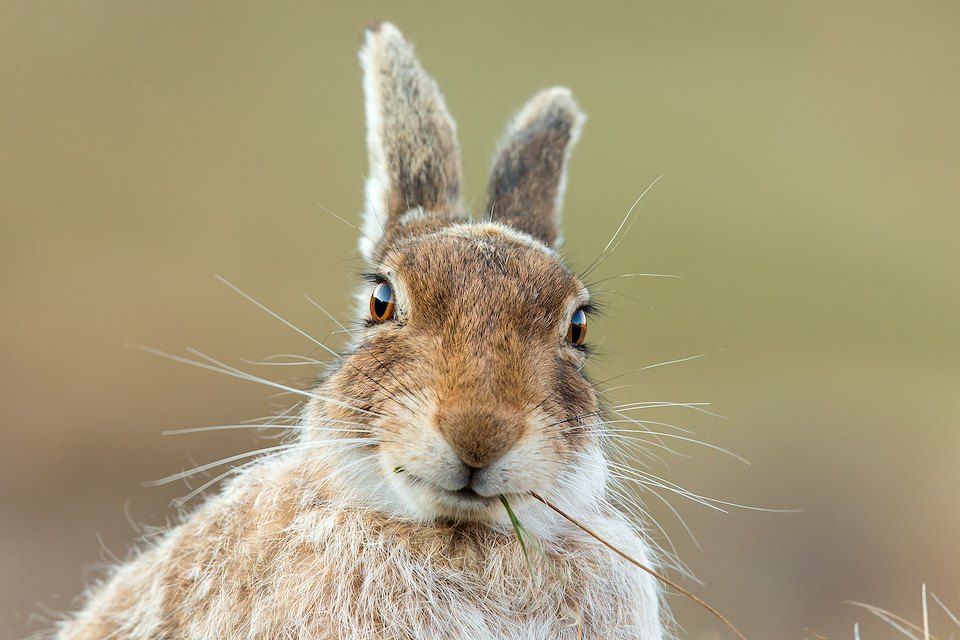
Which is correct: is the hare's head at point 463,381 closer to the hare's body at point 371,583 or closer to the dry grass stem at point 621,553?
the dry grass stem at point 621,553

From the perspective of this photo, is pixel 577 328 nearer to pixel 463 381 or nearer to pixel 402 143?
pixel 463 381

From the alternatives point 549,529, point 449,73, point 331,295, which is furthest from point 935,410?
point 549,529

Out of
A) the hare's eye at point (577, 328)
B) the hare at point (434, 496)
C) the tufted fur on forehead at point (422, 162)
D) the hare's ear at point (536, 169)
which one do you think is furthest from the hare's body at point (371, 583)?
the hare's ear at point (536, 169)

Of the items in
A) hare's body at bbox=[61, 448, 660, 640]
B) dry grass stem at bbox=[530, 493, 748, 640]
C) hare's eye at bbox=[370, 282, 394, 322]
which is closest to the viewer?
dry grass stem at bbox=[530, 493, 748, 640]

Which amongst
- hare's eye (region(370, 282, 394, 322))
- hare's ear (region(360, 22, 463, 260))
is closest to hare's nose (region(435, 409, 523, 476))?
hare's eye (region(370, 282, 394, 322))

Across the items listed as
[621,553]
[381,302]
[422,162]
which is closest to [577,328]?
[381,302]

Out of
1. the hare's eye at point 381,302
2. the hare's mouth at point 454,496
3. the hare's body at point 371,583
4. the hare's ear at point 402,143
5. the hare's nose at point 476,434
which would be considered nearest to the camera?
the hare's nose at point 476,434

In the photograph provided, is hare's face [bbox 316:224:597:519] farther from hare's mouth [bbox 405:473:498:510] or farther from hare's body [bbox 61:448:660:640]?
hare's body [bbox 61:448:660:640]

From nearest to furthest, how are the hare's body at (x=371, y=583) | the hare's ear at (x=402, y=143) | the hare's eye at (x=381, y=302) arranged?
the hare's body at (x=371, y=583) < the hare's eye at (x=381, y=302) < the hare's ear at (x=402, y=143)
